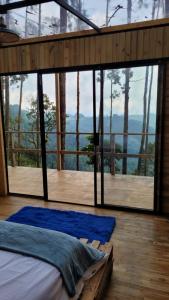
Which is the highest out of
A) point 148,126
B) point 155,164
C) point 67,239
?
point 148,126

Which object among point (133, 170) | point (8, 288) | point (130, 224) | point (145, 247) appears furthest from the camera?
point (133, 170)

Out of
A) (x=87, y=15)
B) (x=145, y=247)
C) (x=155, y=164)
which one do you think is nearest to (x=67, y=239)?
(x=145, y=247)

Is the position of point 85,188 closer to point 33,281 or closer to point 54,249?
point 54,249

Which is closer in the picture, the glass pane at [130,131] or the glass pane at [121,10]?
the glass pane at [121,10]

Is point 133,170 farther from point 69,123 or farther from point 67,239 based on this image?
point 69,123

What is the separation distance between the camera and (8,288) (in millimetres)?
1335

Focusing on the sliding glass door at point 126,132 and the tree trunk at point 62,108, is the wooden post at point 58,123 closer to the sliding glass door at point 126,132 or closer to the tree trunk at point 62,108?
the tree trunk at point 62,108

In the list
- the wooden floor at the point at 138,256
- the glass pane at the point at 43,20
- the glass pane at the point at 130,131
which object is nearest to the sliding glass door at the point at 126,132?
the glass pane at the point at 130,131

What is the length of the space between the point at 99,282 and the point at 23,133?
4279mm

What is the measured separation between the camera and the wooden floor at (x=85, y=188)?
388cm

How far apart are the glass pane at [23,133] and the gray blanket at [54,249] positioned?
2481 millimetres

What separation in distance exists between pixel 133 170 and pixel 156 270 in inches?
66.0

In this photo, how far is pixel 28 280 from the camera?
4.62 ft

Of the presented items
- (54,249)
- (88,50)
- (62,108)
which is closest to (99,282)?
(54,249)
